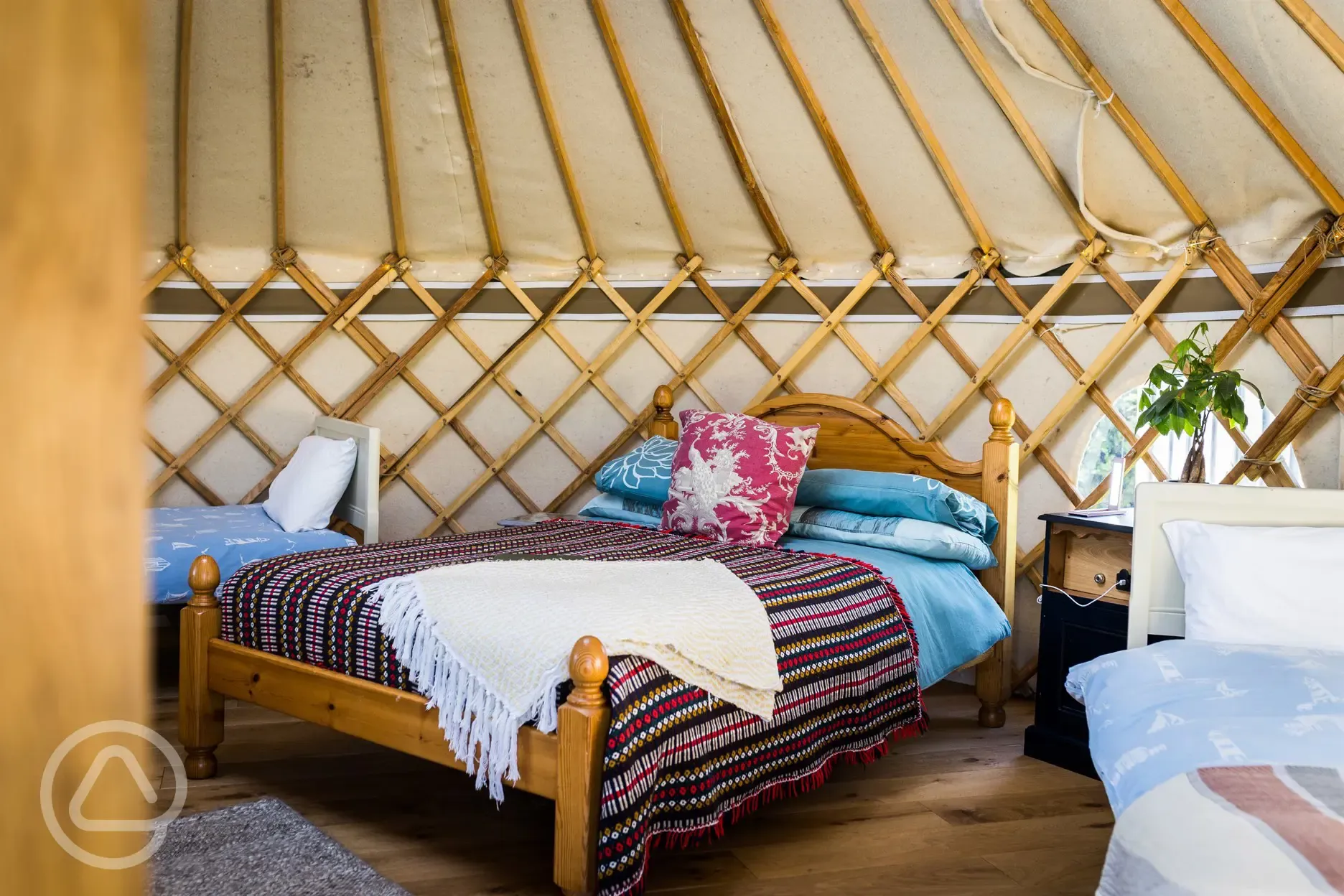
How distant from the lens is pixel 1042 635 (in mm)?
2988

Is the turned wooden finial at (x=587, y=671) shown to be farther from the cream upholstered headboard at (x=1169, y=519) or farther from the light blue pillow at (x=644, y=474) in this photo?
the light blue pillow at (x=644, y=474)

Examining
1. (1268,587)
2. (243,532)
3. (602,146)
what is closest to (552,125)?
(602,146)

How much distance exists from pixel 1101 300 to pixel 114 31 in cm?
341

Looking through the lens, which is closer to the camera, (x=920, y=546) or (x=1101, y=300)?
(x=920, y=546)

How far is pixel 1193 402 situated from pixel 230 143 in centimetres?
310

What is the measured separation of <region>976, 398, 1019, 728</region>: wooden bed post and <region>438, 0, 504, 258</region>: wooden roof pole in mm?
1927

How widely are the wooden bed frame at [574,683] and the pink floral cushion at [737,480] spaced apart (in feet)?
1.42

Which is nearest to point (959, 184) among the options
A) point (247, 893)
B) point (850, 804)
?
point (850, 804)

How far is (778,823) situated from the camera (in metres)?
2.41

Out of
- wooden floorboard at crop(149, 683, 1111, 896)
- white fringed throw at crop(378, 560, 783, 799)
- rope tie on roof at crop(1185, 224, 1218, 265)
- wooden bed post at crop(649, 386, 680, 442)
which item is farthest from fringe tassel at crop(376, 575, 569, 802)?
rope tie on roof at crop(1185, 224, 1218, 265)

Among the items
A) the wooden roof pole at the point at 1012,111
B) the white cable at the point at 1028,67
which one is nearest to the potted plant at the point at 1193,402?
the wooden roof pole at the point at 1012,111

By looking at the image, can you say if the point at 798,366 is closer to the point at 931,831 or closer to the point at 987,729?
the point at 987,729

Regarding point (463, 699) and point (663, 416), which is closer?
point (463, 699)

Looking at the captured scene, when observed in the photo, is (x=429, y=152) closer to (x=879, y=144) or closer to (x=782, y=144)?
(x=782, y=144)
